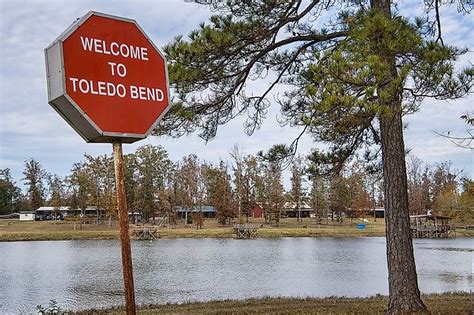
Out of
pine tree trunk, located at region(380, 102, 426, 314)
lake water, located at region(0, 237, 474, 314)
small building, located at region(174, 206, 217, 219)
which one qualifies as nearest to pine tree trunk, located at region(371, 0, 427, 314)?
pine tree trunk, located at region(380, 102, 426, 314)

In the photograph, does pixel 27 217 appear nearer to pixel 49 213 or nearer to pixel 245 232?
pixel 49 213

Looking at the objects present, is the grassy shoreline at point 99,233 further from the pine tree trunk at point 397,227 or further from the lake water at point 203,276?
the pine tree trunk at point 397,227

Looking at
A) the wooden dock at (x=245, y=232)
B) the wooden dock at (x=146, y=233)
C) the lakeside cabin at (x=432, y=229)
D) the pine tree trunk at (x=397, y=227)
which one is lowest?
the lakeside cabin at (x=432, y=229)

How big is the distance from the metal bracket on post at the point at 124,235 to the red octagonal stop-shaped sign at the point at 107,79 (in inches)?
4.3

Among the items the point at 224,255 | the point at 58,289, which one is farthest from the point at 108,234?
the point at 58,289

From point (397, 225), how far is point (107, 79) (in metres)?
4.01

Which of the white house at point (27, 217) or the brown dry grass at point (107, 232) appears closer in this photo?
the brown dry grass at point (107, 232)

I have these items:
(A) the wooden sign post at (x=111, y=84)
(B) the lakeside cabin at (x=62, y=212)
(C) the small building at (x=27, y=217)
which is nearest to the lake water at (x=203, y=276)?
(A) the wooden sign post at (x=111, y=84)

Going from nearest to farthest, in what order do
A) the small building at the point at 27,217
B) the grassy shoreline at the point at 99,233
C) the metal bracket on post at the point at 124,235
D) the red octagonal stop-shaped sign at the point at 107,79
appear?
the red octagonal stop-shaped sign at the point at 107,79 < the metal bracket on post at the point at 124,235 < the grassy shoreline at the point at 99,233 < the small building at the point at 27,217

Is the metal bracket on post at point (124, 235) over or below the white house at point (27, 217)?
over

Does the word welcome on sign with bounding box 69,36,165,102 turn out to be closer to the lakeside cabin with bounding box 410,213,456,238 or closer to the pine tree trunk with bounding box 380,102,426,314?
the pine tree trunk with bounding box 380,102,426,314

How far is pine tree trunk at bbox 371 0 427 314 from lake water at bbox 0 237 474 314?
608cm

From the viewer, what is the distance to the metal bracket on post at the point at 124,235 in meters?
2.42

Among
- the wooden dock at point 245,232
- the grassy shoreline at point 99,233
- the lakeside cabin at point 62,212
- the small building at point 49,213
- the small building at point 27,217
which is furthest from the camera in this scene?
the small building at point 27,217
